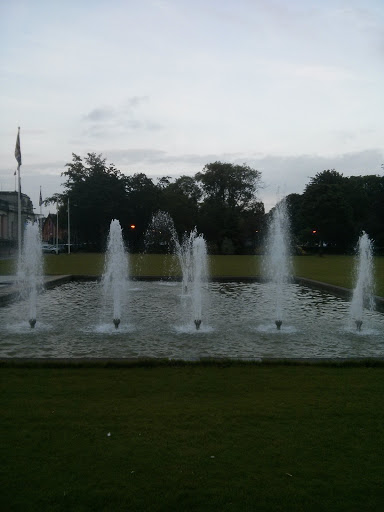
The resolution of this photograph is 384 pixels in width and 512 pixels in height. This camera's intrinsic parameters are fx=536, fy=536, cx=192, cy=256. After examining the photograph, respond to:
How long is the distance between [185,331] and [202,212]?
61.3 metres

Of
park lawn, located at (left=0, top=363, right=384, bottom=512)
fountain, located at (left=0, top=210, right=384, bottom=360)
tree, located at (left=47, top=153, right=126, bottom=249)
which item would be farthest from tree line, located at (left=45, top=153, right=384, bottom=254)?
park lawn, located at (left=0, top=363, right=384, bottom=512)

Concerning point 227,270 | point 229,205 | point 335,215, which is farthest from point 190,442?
point 229,205

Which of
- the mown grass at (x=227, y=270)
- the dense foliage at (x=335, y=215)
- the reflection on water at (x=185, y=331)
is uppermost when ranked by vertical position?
the dense foliage at (x=335, y=215)

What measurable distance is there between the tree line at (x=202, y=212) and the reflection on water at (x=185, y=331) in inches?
1972

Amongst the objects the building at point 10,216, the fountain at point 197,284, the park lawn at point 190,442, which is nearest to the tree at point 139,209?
the building at point 10,216

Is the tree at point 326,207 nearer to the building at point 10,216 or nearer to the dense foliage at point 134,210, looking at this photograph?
the dense foliage at point 134,210

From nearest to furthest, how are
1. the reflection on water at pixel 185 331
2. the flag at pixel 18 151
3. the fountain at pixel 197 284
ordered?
the reflection on water at pixel 185 331
the fountain at pixel 197 284
the flag at pixel 18 151

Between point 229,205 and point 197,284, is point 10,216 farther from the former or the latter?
point 197,284

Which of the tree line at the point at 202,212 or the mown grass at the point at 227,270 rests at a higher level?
the tree line at the point at 202,212

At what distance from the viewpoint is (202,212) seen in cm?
7194

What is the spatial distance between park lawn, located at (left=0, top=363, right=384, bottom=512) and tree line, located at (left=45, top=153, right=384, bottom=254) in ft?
193

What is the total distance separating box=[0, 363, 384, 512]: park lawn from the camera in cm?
382

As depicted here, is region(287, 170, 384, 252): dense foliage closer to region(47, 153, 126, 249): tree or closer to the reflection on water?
region(47, 153, 126, 249): tree

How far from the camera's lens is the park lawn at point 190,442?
3816 mm
